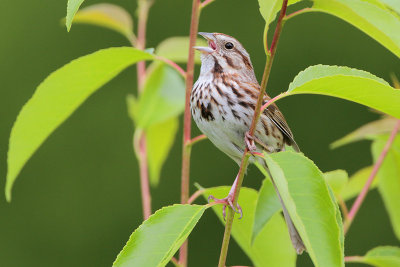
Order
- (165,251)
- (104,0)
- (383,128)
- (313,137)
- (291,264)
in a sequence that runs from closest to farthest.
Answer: (165,251) < (291,264) < (383,128) < (313,137) < (104,0)

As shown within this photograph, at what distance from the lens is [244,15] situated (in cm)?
521

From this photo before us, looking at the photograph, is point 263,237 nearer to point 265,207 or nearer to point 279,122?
point 265,207

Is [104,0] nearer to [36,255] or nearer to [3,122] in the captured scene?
[3,122]

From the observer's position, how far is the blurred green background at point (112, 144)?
5082mm

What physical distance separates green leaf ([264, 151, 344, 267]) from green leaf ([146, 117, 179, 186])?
88cm

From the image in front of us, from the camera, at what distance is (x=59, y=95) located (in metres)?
1.51

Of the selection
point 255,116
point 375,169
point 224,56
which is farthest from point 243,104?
point 255,116

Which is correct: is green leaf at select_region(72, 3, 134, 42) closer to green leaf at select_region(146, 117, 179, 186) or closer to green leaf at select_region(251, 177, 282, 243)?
green leaf at select_region(146, 117, 179, 186)

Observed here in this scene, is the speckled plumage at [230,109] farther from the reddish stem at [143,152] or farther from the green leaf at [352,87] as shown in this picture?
the green leaf at [352,87]

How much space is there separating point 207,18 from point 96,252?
5.44 ft

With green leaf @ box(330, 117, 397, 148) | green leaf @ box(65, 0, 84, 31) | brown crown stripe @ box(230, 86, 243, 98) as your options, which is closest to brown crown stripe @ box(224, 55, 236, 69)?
brown crown stripe @ box(230, 86, 243, 98)

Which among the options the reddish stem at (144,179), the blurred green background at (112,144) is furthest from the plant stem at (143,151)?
the blurred green background at (112,144)

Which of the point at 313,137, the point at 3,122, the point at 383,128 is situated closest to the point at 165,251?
the point at 383,128

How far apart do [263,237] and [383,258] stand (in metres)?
0.23
